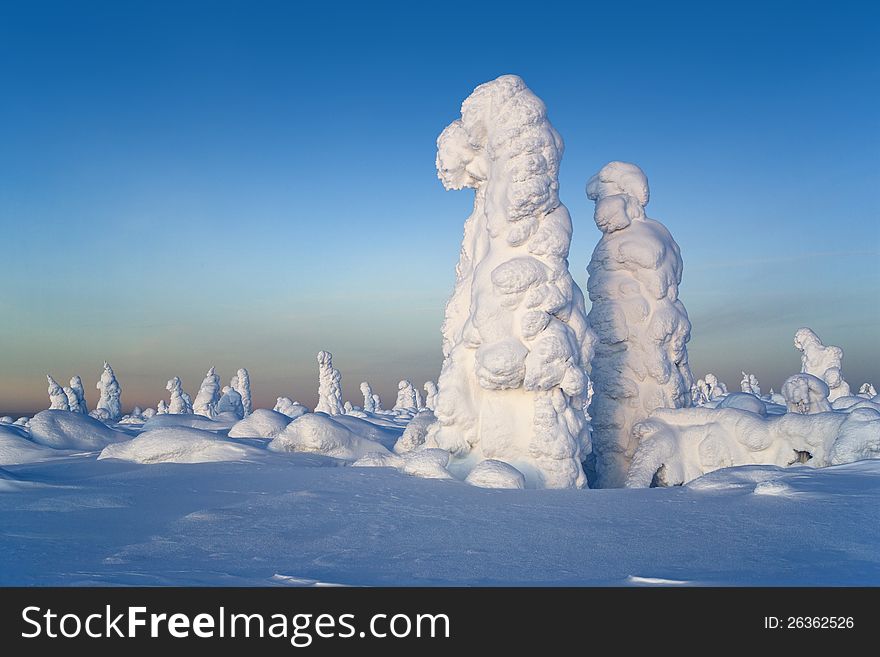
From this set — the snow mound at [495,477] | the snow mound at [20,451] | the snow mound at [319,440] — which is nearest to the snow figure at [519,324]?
the snow mound at [495,477]

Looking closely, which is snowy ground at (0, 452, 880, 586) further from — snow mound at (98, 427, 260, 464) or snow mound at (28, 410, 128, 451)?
snow mound at (28, 410, 128, 451)

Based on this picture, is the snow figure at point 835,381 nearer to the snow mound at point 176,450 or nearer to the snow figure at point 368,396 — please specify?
the snow mound at point 176,450

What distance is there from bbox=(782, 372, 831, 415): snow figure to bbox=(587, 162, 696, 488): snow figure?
2.03 m

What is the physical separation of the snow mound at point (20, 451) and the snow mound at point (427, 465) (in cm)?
789

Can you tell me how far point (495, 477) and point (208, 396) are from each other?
41059mm

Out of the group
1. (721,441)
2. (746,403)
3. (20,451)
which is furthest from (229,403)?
(721,441)

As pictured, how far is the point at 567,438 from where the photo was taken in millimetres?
9680

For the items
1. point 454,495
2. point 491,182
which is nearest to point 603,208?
point 491,182

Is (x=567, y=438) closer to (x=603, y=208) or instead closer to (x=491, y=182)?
(x=491, y=182)

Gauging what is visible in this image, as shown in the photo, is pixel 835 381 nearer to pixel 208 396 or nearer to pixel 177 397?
pixel 208 396

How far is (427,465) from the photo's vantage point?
29.7 feet

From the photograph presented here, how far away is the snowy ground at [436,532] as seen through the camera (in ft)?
13.7
